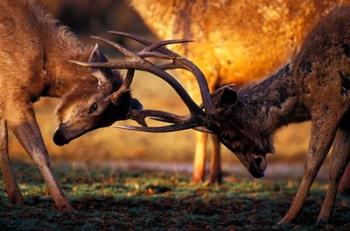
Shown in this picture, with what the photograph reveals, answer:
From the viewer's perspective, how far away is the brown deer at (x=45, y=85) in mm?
9164

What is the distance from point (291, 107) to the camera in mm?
9375

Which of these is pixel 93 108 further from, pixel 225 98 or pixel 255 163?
pixel 255 163

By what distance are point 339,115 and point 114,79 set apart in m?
2.34

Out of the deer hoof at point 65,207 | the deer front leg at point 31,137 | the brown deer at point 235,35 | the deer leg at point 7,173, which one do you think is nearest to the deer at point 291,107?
the deer front leg at point 31,137

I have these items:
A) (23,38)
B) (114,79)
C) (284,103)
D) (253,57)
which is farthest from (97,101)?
(253,57)

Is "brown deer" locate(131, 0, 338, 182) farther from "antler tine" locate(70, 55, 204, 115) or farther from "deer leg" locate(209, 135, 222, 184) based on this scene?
"antler tine" locate(70, 55, 204, 115)

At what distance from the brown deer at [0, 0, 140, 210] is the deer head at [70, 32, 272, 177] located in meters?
0.32

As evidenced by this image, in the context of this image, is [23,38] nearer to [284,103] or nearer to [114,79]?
[114,79]

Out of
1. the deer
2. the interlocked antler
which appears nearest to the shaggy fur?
the deer

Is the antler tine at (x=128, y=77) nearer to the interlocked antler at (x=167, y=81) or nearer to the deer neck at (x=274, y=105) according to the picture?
the interlocked antler at (x=167, y=81)

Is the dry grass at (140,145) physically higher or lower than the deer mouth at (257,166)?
A: higher

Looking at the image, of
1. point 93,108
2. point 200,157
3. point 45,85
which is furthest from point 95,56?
point 200,157

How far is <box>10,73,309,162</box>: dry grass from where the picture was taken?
55.7 feet

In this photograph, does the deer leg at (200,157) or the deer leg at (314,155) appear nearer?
the deer leg at (314,155)
